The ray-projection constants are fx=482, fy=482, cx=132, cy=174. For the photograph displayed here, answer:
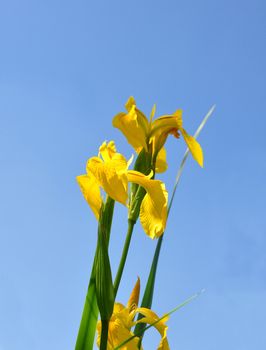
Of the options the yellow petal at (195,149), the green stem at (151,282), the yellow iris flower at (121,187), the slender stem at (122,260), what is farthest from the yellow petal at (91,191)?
the yellow petal at (195,149)

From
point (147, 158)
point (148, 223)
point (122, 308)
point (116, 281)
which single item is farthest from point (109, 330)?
point (147, 158)

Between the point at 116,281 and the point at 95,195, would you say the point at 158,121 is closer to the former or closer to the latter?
the point at 95,195

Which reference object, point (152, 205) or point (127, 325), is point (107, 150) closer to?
point (152, 205)

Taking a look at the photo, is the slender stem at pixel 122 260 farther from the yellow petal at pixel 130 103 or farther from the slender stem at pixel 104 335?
the yellow petal at pixel 130 103

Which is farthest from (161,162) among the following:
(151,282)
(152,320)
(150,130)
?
(152,320)

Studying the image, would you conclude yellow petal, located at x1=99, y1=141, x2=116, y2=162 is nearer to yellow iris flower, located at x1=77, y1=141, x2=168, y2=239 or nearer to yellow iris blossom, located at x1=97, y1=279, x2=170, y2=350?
yellow iris flower, located at x1=77, y1=141, x2=168, y2=239

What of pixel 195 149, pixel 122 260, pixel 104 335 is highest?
pixel 195 149

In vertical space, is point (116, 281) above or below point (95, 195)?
below

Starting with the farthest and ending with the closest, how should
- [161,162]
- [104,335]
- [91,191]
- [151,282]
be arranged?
[161,162]
[151,282]
[91,191]
[104,335]
